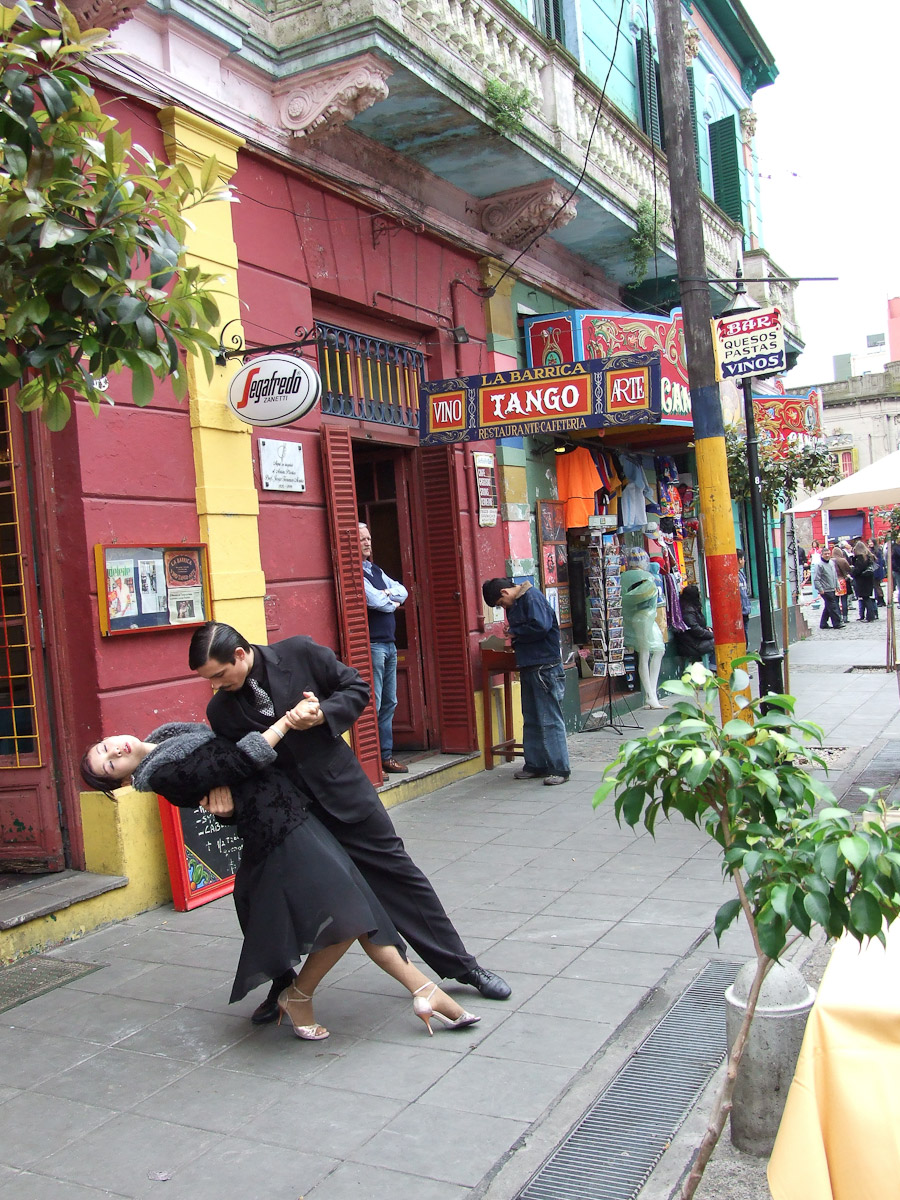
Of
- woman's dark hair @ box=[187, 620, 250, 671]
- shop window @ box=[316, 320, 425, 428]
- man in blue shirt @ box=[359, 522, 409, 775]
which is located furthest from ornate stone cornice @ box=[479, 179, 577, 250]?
woman's dark hair @ box=[187, 620, 250, 671]

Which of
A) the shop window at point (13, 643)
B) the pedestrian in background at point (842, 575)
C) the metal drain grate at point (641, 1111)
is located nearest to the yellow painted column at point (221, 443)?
the shop window at point (13, 643)

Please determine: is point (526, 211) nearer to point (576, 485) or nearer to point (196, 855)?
point (576, 485)

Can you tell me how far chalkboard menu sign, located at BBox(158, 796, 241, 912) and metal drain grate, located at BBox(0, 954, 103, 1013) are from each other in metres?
0.76

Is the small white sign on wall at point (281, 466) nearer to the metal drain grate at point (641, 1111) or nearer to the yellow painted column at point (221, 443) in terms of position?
the yellow painted column at point (221, 443)

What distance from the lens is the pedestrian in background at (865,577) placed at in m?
24.0

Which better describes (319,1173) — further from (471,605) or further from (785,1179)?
(471,605)

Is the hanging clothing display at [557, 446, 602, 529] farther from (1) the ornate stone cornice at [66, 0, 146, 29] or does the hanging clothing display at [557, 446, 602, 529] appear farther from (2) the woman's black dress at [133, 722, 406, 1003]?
(2) the woman's black dress at [133, 722, 406, 1003]

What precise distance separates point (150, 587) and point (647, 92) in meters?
10.8

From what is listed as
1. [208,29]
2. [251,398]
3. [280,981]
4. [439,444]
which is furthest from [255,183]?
[280,981]

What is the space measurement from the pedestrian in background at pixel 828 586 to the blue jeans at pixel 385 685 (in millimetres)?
16345

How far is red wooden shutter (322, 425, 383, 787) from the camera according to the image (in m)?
7.83

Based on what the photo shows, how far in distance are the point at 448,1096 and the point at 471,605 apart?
20.3 feet

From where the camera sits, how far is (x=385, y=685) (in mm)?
8680

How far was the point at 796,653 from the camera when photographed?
18.4 m
